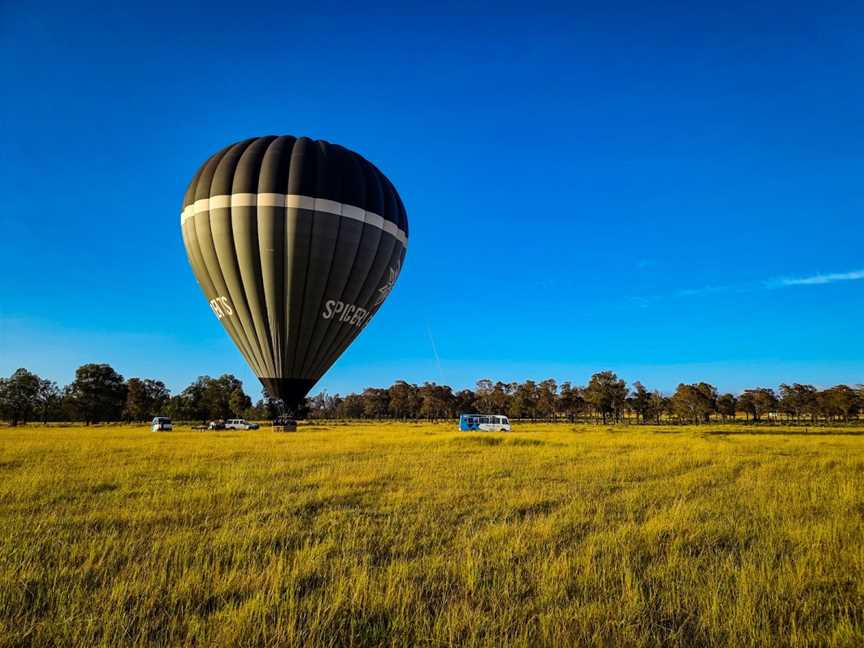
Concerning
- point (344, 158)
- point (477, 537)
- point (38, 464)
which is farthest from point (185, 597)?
point (344, 158)

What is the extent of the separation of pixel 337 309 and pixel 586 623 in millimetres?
25832

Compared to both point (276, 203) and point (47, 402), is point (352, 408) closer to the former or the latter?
point (47, 402)

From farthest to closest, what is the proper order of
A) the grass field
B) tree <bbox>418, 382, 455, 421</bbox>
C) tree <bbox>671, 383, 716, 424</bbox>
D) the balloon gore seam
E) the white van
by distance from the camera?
tree <bbox>418, 382, 455, 421</bbox> < tree <bbox>671, 383, 716, 424</bbox> < the white van < the balloon gore seam < the grass field

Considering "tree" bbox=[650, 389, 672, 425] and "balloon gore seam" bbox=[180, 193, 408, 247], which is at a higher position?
"balloon gore seam" bbox=[180, 193, 408, 247]

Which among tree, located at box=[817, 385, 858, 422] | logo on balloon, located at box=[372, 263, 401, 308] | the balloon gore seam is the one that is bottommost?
tree, located at box=[817, 385, 858, 422]

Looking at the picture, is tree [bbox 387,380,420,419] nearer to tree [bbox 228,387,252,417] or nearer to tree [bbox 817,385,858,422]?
tree [bbox 228,387,252,417]

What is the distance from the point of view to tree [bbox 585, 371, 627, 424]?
9400cm

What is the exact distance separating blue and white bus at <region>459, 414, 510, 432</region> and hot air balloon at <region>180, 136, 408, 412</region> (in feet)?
86.8

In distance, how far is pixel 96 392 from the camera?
94.2 m

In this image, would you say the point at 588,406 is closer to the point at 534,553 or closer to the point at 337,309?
the point at 337,309

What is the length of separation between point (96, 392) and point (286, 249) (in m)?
89.0

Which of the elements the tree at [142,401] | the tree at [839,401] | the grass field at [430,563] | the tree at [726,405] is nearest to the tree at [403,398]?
the tree at [142,401]

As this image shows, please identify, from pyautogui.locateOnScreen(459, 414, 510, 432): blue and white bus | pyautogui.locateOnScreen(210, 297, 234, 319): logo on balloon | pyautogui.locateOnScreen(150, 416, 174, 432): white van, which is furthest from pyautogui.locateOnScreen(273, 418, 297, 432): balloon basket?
pyautogui.locateOnScreen(150, 416, 174, 432): white van

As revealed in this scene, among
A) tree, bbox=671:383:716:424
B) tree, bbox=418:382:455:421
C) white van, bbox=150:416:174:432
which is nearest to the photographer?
white van, bbox=150:416:174:432
